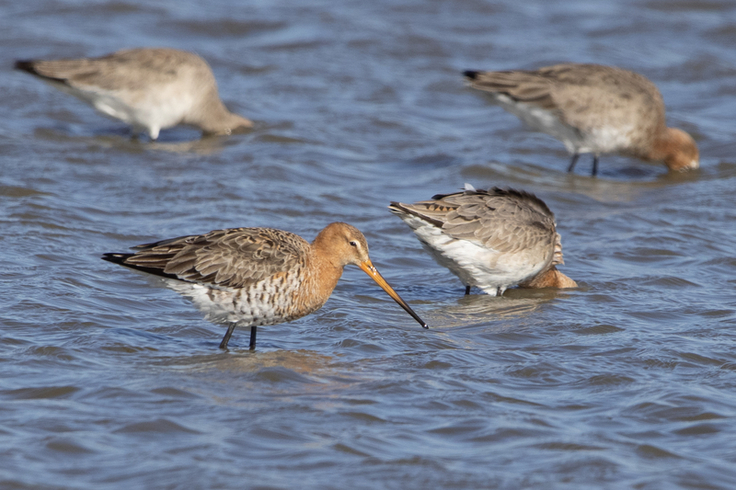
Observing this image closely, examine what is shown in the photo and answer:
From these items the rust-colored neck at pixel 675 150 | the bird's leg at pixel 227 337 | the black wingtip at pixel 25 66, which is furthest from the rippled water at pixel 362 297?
the black wingtip at pixel 25 66

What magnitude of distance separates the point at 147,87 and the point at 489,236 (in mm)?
5983

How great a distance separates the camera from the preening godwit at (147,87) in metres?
12.1

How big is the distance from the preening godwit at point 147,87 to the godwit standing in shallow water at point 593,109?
11.3 feet

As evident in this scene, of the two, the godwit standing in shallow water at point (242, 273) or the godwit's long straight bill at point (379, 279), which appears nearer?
the godwit standing in shallow water at point (242, 273)

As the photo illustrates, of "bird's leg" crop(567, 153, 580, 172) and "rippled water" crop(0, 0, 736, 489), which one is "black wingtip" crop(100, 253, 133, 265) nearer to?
"rippled water" crop(0, 0, 736, 489)

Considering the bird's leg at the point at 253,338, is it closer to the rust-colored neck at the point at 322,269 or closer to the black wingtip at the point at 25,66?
Result: the rust-colored neck at the point at 322,269

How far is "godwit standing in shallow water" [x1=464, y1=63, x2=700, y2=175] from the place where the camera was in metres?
11.7

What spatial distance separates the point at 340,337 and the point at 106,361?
164 cm

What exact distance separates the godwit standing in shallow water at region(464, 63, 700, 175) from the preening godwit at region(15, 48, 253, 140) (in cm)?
345

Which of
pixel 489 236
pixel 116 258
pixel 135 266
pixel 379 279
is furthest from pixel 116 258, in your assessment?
pixel 489 236

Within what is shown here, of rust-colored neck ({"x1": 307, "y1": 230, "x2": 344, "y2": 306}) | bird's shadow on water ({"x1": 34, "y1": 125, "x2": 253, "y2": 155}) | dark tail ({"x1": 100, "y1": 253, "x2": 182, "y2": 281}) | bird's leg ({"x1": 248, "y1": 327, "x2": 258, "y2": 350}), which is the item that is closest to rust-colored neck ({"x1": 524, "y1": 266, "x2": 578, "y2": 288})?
rust-colored neck ({"x1": 307, "y1": 230, "x2": 344, "y2": 306})

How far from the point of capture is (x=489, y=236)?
7.96 meters

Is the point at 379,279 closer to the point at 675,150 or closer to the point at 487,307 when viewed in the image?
the point at 487,307

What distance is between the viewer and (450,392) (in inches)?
234
